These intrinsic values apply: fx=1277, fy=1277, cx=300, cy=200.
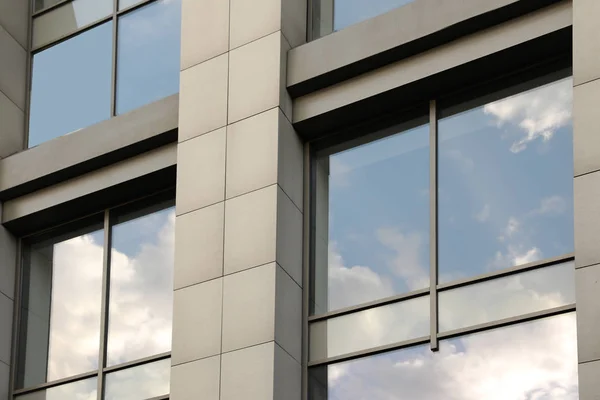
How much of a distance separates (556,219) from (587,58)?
6.52ft

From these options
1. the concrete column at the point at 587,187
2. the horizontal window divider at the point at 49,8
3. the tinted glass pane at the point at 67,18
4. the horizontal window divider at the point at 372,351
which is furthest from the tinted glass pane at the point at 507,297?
the horizontal window divider at the point at 49,8

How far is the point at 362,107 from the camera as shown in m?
16.9

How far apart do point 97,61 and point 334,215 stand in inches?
235

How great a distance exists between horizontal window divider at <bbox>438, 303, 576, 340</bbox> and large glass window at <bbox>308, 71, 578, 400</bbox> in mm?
17

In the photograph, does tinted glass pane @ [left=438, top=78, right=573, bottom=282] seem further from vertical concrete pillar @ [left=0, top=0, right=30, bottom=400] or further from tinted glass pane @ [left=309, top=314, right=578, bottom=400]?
vertical concrete pillar @ [left=0, top=0, right=30, bottom=400]

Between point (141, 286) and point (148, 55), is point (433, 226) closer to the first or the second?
point (141, 286)

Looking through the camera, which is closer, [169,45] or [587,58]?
[587,58]

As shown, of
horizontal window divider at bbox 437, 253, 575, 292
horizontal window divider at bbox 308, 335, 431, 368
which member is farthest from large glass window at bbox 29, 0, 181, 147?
horizontal window divider at bbox 437, 253, 575, 292

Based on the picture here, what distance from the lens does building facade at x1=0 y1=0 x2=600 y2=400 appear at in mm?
14969

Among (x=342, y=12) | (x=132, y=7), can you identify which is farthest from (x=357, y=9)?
(x=132, y=7)

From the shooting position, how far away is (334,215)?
1698 cm

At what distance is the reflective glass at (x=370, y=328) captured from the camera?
15602mm

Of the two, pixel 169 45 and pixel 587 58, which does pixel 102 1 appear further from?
pixel 587 58

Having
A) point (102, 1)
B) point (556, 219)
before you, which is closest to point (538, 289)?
point (556, 219)
